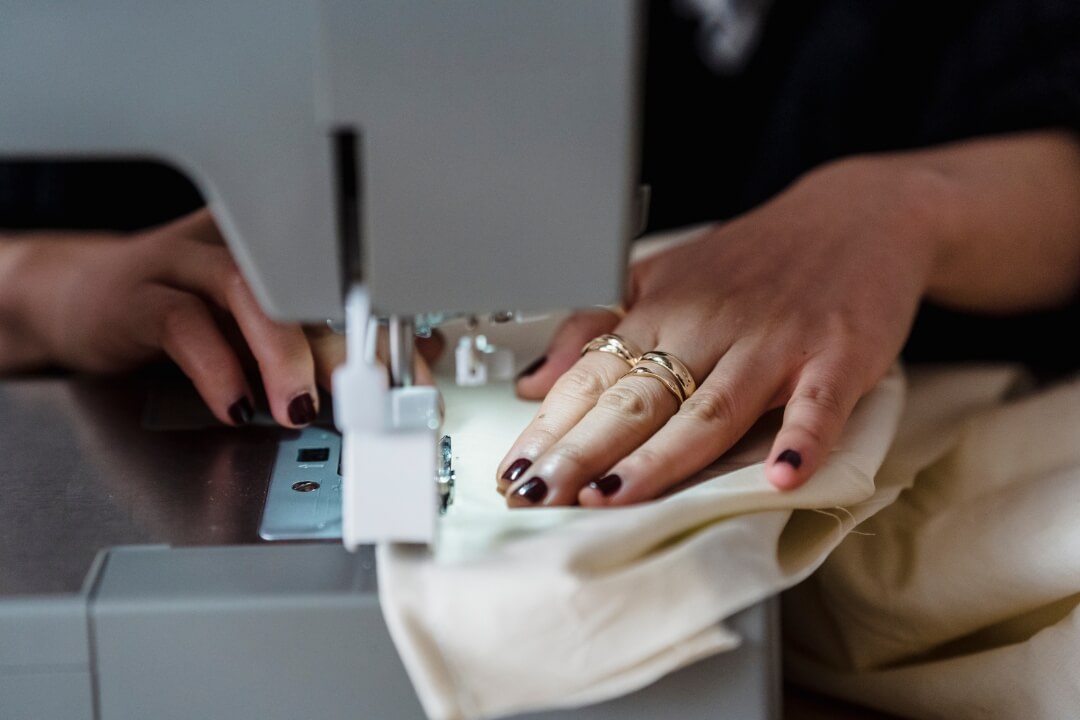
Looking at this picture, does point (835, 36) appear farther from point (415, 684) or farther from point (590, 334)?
point (415, 684)

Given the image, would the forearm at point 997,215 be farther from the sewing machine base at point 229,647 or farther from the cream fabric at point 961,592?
the sewing machine base at point 229,647

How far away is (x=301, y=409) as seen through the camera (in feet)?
2.06

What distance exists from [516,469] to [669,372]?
0.12m

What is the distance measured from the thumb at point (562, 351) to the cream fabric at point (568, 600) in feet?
0.55

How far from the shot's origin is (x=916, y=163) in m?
0.83

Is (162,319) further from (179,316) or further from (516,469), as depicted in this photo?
(516,469)

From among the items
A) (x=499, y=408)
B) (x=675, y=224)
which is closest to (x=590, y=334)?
(x=499, y=408)

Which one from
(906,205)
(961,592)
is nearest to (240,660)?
(961,592)

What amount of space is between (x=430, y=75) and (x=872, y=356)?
13.3 inches

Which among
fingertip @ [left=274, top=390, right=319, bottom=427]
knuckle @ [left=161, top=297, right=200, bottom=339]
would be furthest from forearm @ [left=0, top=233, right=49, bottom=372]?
fingertip @ [left=274, top=390, right=319, bottom=427]

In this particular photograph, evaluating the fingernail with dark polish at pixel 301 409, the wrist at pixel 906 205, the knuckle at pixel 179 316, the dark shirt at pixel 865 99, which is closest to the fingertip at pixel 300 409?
the fingernail with dark polish at pixel 301 409

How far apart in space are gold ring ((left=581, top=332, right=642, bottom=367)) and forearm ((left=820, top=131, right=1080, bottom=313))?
255 millimetres

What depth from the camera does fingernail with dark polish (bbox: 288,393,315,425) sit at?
63 cm

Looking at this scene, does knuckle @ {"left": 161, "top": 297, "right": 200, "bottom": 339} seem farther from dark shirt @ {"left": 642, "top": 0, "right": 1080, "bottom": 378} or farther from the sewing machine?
dark shirt @ {"left": 642, "top": 0, "right": 1080, "bottom": 378}
